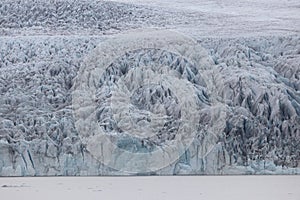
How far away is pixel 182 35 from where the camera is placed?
4.11 m

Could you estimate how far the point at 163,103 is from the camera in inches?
158

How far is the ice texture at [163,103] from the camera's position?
399cm

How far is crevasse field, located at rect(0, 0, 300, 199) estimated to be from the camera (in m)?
3.98
